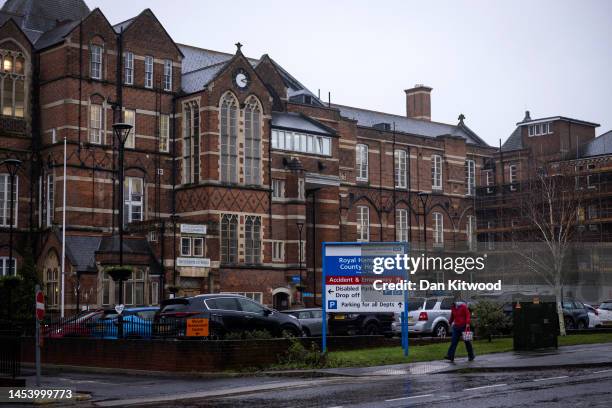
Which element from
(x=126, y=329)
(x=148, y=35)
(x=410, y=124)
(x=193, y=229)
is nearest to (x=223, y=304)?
(x=126, y=329)

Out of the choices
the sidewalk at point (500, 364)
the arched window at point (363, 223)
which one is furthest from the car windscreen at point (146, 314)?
the arched window at point (363, 223)

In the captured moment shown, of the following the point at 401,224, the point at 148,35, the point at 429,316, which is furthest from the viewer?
the point at 401,224

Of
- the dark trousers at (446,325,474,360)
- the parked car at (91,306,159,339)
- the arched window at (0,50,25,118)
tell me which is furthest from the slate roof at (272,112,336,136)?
the dark trousers at (446,325,474,360)

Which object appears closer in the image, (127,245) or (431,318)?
(431,318)

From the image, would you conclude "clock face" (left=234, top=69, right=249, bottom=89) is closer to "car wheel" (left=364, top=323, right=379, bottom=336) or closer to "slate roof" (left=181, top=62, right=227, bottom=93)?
"slate roof" (left=181, top=62, right=227, bottom=93)

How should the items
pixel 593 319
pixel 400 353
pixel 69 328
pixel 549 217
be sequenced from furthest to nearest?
pixel 549 217
pixel 593 319
pixel 69 328
pixel 400 353

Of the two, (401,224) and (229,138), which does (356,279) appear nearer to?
(229,138)

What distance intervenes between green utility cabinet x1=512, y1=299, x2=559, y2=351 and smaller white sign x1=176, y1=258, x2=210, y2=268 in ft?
96.9

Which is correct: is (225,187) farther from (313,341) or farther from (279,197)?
(313,341)

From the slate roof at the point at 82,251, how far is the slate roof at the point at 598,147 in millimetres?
50407

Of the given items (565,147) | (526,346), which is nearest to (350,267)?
(526,346)

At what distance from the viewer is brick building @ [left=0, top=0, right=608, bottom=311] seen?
55.0 metres

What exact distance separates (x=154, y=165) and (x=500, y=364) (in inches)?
1538

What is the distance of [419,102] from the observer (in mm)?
96938
